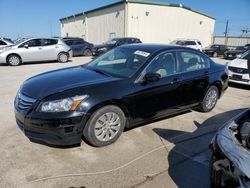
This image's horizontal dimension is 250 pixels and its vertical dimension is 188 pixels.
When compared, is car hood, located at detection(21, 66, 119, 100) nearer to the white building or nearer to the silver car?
the silver car

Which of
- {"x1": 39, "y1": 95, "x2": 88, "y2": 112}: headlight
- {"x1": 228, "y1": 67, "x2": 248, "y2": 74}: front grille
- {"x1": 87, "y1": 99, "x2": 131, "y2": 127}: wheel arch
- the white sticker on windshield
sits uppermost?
the white sticker on windshield

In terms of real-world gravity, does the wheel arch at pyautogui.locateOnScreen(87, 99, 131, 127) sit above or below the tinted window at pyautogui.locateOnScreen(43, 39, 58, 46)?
below

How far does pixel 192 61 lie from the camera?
4.83 m

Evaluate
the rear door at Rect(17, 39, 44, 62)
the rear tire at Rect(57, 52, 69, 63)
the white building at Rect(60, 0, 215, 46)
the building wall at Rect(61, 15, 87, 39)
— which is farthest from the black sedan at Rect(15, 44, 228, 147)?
the building wall at Rect(61, 15, 87, 39)

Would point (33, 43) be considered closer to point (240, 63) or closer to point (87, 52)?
point (87, 52)

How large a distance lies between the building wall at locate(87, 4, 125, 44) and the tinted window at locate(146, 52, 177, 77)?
22.0m

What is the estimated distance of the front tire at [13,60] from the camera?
1212cm

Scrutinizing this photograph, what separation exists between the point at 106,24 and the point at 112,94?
86.0 ft

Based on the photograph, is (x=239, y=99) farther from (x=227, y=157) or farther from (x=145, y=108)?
(x=227, y=157)

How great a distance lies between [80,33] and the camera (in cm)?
3462

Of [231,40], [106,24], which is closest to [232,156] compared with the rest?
[106,24]

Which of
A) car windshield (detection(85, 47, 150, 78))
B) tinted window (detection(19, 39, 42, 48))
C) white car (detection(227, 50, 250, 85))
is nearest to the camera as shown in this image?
car windshield (detection(85, 47, 150, 78))

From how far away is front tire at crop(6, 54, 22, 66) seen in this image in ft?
39.8

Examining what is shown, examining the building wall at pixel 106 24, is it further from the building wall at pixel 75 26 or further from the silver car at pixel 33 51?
the silver car at pixel 33 51
